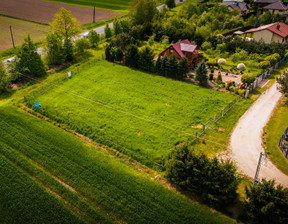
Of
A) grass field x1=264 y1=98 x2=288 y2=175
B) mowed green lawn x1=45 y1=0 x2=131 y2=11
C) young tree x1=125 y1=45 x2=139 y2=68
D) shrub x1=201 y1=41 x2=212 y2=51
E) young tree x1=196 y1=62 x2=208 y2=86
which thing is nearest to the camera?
grass field x1=264 y1=98 x2=288 y2=175

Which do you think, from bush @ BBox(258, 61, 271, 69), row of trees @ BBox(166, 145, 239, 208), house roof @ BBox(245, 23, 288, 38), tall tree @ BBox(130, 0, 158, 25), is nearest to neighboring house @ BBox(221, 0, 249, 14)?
house roof @ BBox(245, 23, 288, 38)

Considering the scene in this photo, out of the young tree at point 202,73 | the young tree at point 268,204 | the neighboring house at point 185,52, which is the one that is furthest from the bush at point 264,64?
the young tree at point 268,204

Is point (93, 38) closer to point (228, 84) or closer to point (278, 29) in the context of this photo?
point (228, 84)

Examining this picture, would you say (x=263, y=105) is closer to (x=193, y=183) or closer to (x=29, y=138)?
(x=193, y=183)

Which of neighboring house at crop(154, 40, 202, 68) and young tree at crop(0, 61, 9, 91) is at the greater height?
neighboring house at crop(154, 40, 202, 68)

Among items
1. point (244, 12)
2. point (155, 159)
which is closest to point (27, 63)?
point (155, 159)

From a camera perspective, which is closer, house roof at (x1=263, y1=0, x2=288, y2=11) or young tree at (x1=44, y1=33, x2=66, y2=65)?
young tree at (x1=44, y1=33, x2=66, y2=65)

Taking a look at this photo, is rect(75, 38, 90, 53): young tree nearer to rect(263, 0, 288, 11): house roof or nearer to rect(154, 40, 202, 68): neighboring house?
rect(154, 40, 202, 68): neighboring house
